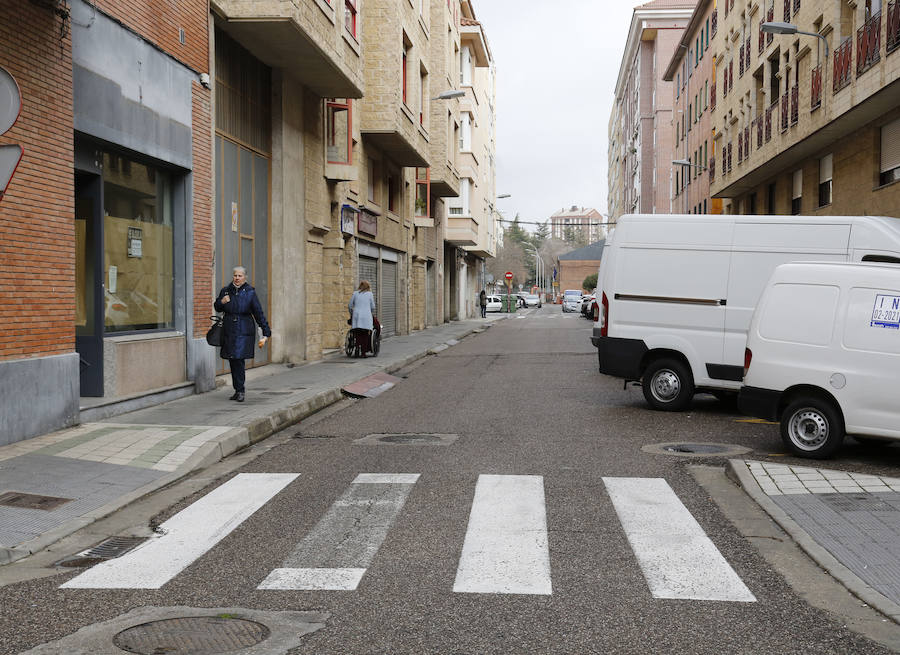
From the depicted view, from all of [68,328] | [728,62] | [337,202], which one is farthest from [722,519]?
[728,62]

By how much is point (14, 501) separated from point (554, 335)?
88.8 feet

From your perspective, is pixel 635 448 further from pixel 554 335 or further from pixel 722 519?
pixel 554 335

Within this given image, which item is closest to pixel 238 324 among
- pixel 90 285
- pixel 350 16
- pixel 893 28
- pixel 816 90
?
pixel 90 285

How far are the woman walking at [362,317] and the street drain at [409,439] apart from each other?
10.3m

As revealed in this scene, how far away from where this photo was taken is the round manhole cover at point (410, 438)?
949 cm

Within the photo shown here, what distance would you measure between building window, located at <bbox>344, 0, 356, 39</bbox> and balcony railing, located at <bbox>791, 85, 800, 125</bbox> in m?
12.2

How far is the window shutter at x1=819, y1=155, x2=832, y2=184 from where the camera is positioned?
970 inches

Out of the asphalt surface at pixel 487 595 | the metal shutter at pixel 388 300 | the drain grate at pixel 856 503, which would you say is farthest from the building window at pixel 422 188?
the drain grate at pixel 856 503

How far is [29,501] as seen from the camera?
6496mm

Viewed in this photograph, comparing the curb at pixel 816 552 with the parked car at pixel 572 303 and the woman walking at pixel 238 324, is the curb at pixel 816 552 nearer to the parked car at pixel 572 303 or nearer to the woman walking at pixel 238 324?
the woman walking at pixel 238 324

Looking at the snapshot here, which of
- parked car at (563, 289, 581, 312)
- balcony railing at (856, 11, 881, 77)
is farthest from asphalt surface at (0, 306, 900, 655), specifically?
parked car at (563, 289, 581, 312)

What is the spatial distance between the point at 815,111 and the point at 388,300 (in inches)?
533

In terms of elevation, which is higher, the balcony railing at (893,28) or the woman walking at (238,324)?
the balcony railing at (893,28)

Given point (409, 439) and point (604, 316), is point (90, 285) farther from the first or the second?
point (604, 316)
